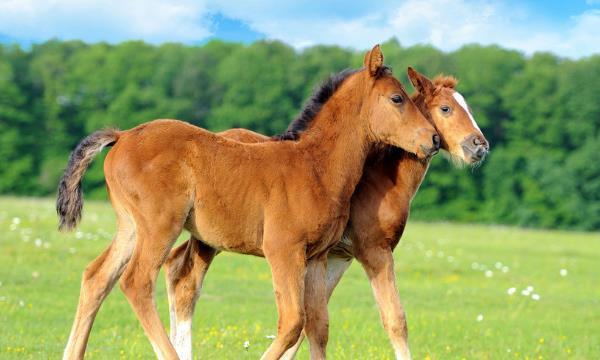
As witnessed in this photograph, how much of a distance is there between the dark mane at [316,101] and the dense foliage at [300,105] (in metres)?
42.8

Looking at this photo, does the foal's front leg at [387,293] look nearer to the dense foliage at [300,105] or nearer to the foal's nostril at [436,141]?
the foal's nostril at [436,141]

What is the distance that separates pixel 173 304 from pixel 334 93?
229 centimetres

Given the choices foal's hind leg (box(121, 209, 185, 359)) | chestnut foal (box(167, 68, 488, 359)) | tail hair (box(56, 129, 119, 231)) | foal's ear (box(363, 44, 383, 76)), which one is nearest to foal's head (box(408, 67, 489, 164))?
chestnut foal (box(167, 68, 488, 359))

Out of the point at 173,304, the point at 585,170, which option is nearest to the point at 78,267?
the point at 173,304

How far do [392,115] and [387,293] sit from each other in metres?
1.44

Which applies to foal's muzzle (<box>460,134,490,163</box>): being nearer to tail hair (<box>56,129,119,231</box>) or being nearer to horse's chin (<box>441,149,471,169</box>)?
horse's chin (<box>441,149,471,169</box>)

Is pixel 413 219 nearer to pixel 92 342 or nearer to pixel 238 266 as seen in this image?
pixel 238 266

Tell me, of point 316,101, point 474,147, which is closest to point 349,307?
point 474,147

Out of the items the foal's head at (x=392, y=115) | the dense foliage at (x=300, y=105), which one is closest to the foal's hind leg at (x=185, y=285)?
the foal's head at (x=392, y=115)

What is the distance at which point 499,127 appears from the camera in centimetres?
5500

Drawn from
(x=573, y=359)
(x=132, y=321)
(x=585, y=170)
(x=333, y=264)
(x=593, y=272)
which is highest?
(x=333, y=264)

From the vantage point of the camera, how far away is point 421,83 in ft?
25.8

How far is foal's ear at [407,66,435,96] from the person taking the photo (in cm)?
785

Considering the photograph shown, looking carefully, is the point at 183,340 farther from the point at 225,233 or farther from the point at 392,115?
the point at 392,115
